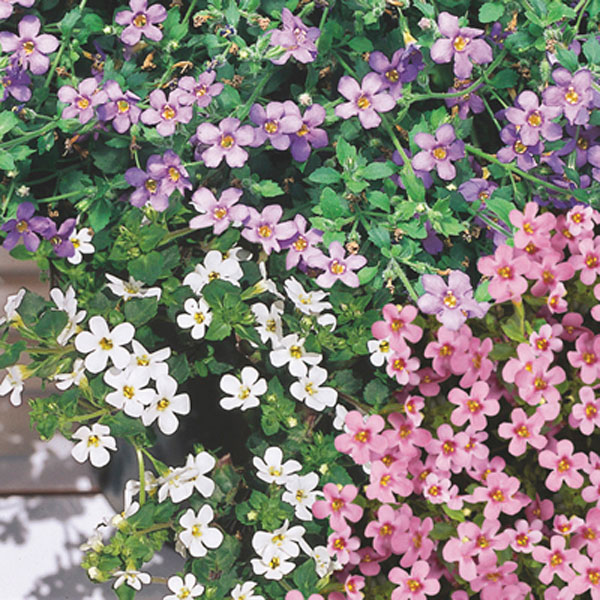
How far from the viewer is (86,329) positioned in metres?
1.03

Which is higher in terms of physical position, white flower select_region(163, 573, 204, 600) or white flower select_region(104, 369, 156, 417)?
white flower select_region(104, 369, 156, 417)

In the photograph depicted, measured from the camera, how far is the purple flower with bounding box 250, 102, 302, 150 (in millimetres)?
967

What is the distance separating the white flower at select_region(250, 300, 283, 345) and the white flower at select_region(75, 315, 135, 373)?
16 centimetres

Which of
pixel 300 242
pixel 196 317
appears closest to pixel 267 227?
pixel 300 242

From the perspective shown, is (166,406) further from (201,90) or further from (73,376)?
(201,90)

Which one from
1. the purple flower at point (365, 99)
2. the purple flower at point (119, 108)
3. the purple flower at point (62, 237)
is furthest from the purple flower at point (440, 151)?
the purple flower at point (62, 237)

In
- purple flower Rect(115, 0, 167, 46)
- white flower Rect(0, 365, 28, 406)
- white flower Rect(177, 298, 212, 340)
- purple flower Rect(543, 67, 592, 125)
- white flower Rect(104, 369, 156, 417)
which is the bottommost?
white flower Rect(0, 365, 28, 406)

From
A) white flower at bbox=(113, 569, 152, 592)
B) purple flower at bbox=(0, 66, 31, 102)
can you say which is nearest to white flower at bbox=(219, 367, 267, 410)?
white flower at bbox=(113, 569, 152, 592)

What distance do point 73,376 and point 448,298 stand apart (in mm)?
497

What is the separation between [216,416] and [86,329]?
22cm

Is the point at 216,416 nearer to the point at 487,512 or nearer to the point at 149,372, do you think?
the point at 149,372

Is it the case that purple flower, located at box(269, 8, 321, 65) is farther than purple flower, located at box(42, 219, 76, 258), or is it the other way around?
purple flower, located at box(42, 219, 76, 258)

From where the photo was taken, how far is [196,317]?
983 mm

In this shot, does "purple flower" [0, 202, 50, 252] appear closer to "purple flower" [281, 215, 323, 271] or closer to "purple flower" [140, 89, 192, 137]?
"purple flower" [140, 89, 192, 137]
